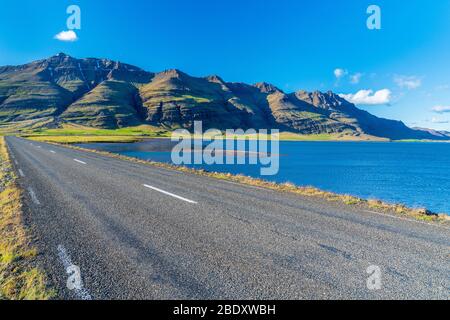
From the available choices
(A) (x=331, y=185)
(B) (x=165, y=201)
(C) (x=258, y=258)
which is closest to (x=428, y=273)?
(C) (x=258, y=258)

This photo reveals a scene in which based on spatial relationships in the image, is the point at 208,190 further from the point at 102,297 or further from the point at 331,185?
the point at 331,185

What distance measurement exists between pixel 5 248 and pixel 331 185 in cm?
3824

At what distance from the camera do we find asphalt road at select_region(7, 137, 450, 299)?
4664mm

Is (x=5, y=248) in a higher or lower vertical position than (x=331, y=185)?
higher

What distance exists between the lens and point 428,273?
525 centimetres

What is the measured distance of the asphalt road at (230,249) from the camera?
466 cm

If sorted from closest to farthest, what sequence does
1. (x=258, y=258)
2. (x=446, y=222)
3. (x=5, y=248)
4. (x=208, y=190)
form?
1. (x=258, y=258)
2. (x=5, y=248)
3. (x=446, y=222)
4. (x=208, y=190)

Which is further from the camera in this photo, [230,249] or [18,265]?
[230,249]

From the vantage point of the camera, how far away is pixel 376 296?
4.43 m

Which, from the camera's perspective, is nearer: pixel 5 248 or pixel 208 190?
pixel 5 248

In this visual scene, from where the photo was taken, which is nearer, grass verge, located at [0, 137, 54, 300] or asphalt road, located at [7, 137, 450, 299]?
grass verge, located at [0, 137, 54, 300]

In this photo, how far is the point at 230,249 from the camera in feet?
20.8

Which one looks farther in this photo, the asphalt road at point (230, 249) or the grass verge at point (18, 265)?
the asphalt road at point (230, 249)
